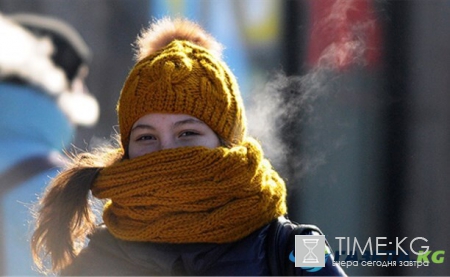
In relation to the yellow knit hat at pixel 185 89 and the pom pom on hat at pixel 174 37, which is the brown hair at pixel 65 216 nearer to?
the yellow knit hat at pixel 185 89

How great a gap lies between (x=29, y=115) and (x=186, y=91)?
1.90ft

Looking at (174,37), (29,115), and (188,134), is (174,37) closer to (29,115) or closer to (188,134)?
(188,134)

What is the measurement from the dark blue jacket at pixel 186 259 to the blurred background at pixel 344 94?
34cm

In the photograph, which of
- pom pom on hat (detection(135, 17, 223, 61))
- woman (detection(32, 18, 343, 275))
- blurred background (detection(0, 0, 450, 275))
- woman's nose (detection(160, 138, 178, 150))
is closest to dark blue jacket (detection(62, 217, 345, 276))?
woman (detection(32, 18, 343, 275))

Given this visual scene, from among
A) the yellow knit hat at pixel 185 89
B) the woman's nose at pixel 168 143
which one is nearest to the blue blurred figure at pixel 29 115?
the yellow knit hat at pixel 185 89

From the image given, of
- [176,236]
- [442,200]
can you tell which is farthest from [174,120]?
[442,200]

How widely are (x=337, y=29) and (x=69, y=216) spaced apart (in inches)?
36.1

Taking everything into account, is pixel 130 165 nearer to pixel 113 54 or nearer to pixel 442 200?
pixel 113 54

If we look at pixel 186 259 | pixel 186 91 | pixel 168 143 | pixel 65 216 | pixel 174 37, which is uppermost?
pixel 174 37

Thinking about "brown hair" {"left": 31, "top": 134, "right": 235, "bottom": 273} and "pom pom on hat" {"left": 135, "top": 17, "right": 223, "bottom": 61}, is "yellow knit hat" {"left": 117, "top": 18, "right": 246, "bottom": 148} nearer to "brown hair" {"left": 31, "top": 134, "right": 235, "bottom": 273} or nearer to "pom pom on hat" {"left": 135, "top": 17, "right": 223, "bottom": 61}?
"pom pom on hat" {"left": 135, "top": 17, "right": 223, "bottom": 61}

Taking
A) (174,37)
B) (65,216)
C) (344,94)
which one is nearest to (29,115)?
(65,216)

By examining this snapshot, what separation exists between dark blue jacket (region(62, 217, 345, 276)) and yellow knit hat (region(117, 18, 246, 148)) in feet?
0.90

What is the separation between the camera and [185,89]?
1.48 meters

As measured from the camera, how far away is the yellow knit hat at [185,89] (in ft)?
4.86
